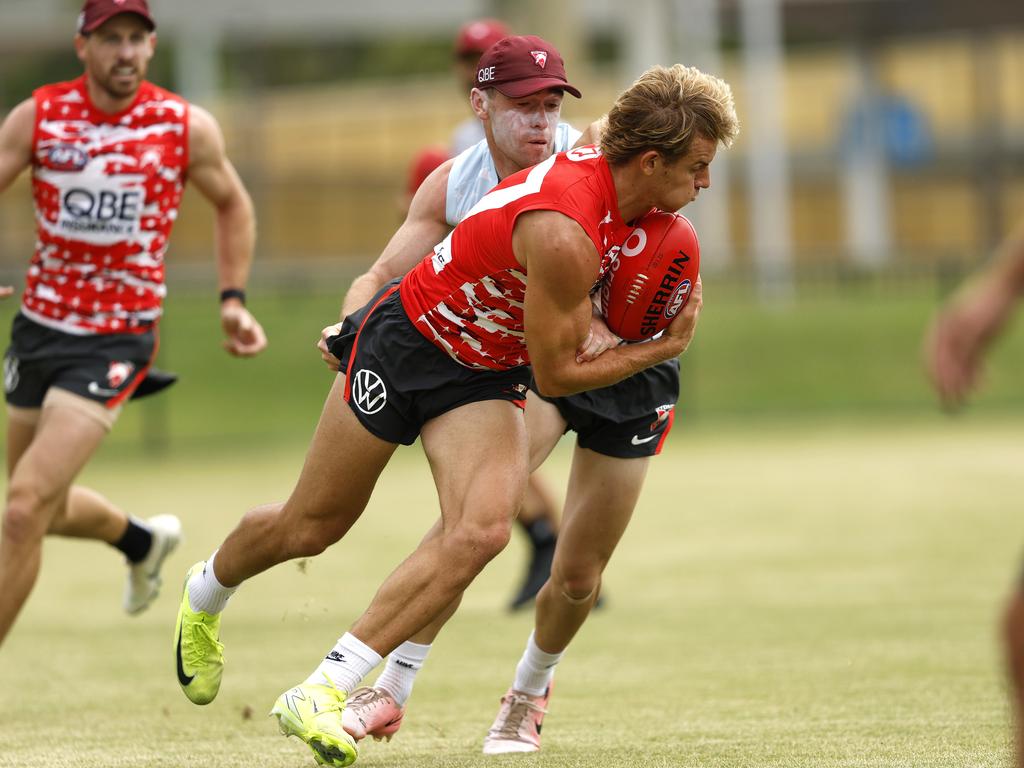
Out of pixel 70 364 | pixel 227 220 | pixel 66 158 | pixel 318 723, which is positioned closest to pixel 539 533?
pixel 227 220

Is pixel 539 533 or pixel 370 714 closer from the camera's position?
pixel 370 714

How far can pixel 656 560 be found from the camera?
33.3ft

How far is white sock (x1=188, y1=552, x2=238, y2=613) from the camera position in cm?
533

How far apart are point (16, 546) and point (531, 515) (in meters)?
2.99

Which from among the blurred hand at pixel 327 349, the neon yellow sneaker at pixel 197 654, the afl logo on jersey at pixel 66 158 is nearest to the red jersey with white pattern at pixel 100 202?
the afl logo on jersey at pixel 66 158

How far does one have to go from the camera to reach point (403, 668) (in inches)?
203

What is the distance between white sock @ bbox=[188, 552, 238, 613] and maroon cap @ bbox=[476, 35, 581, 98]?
1.71 m

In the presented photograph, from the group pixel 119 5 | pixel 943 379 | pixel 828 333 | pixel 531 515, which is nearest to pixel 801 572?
pixel 531 515

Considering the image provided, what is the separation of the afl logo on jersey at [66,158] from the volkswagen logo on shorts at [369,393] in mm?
2055

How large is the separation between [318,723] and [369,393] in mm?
959

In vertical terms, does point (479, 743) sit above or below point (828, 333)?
above

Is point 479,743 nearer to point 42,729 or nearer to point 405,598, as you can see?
point 405,598

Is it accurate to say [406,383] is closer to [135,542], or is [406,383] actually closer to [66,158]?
[66,158]

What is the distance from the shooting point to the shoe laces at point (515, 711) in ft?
17.3
